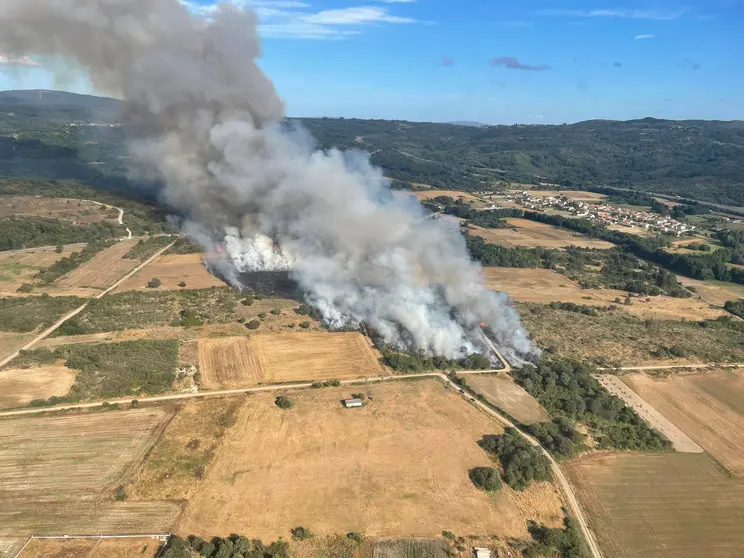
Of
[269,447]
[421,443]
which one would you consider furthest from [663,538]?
[269,447]

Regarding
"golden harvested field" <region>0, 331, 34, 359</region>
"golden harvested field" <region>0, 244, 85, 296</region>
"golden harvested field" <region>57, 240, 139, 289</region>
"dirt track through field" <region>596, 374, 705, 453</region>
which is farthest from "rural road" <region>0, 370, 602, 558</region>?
"golden harvested field" <region>0, 244, 85, 296</region>

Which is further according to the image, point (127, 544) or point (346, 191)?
point (346, 191)

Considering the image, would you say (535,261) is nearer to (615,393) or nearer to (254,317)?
(615,393)

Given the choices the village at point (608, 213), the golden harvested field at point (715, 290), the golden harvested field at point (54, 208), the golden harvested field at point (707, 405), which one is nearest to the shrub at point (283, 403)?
the golden harvested field at point (707, 405)

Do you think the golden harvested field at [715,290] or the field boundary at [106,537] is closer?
the field boundary at [106,537]

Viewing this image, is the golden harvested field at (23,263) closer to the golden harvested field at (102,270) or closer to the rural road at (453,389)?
the golden harvested field at (102,270)

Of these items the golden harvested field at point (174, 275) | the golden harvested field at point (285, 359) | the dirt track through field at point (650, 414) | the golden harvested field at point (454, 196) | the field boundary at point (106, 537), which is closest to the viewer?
the field boundary at point (106, 537)

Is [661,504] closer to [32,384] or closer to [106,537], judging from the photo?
[106,537]

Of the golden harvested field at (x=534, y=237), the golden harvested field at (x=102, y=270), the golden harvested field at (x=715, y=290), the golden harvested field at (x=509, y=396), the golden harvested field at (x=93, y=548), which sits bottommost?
the golden harvested field at (x=93, y=548)
